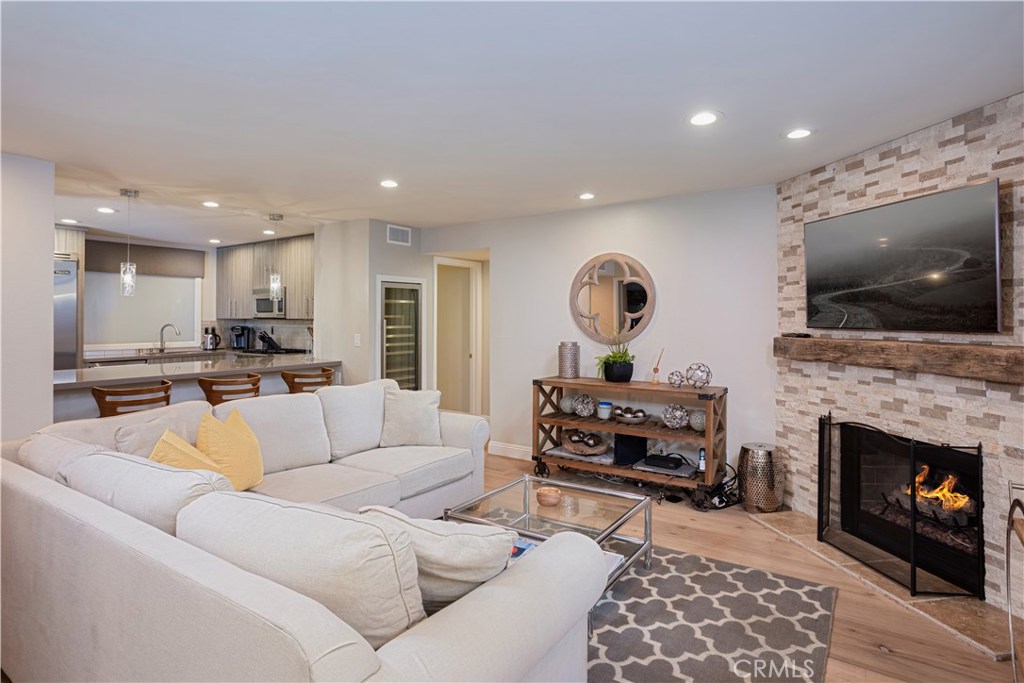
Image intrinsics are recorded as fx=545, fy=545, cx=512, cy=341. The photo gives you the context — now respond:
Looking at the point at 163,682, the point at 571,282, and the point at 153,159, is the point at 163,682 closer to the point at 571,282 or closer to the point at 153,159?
the point at 153,159

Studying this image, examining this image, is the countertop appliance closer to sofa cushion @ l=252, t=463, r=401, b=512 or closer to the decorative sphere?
sofa cushion @ l=252, t=463, r=401, b=512

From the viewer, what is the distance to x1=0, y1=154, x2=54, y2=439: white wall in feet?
10.9

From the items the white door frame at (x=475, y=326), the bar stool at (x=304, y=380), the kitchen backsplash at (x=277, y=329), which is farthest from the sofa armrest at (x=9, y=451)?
the kitchen backsplash at (x=277, y=329)

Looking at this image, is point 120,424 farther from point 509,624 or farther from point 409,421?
point 509,624

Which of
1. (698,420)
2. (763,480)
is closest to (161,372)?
(698,420)

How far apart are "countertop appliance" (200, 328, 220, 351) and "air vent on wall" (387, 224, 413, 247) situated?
12.6 ft

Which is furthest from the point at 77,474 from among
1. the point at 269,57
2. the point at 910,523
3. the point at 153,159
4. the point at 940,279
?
the point at 940,279

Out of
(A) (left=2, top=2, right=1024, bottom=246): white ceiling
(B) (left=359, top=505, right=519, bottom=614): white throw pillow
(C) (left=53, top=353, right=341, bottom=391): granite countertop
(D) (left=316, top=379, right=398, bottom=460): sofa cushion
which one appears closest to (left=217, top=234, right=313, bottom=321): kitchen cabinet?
(C) (left=53, top=353, right=341, bottom=391): granite countertop

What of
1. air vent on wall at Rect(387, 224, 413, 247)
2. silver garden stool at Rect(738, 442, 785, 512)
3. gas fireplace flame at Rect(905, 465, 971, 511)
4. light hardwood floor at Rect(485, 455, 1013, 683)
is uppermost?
air vent on wall at Rect(387, 224, 413, 247)

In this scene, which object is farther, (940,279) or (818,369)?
(818,369)

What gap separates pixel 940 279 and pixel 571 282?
9.35 feet

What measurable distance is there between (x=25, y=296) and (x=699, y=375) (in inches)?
182

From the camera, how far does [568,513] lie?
2.96 metres

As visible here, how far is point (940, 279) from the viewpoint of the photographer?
2805 mm
